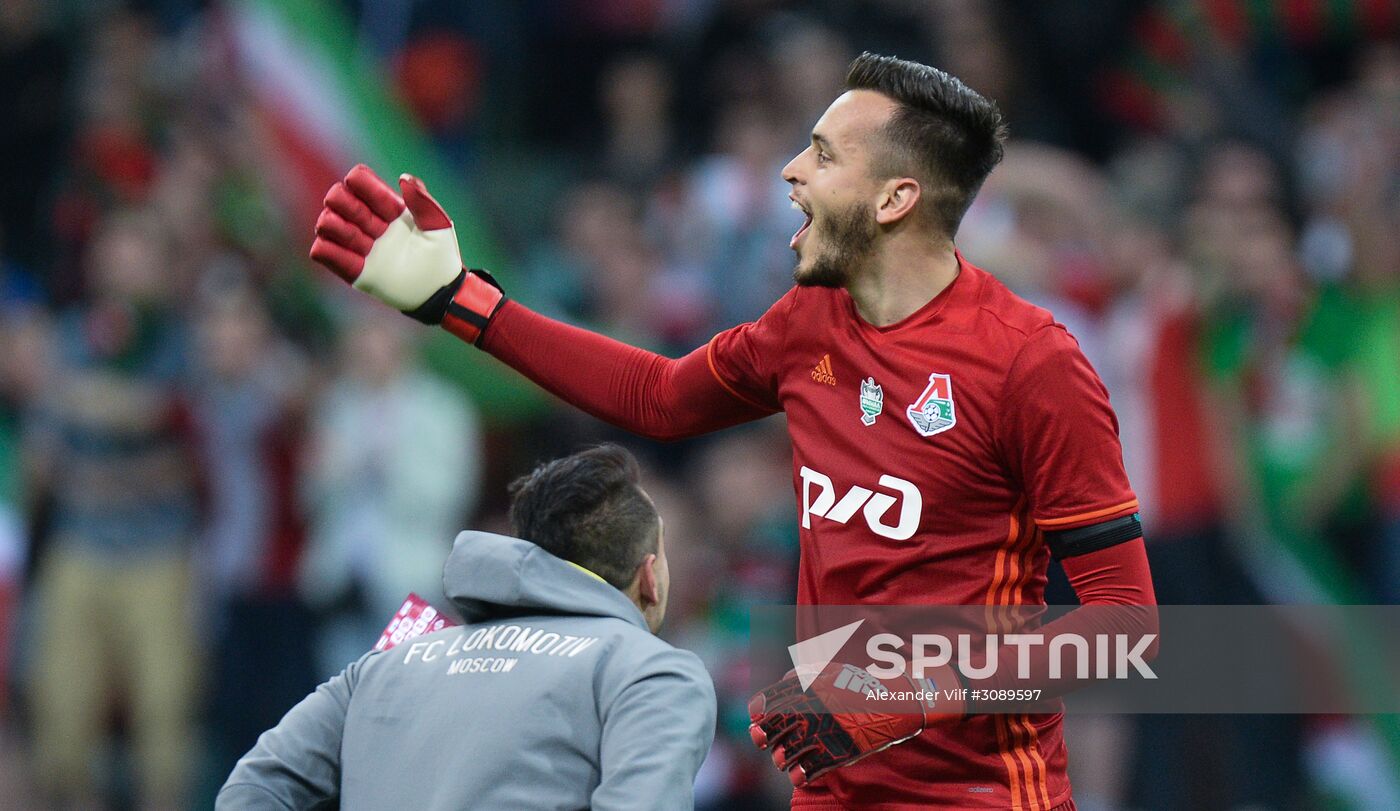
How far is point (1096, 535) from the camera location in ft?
9.55

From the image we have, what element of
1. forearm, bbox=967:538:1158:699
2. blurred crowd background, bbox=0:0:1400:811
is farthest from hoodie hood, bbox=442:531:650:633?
blurred crowd background, bbox=0:0:1400:811

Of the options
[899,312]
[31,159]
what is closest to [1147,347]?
[899,312]

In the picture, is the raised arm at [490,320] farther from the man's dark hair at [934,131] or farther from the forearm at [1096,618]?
the forearm at [1096,618]

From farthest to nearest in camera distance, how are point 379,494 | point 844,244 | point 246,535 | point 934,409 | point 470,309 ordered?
point 246,535 → point 379,494 → point 470,309 → point 844,244 → point 934,409

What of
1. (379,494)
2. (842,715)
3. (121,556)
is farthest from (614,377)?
(121,556)

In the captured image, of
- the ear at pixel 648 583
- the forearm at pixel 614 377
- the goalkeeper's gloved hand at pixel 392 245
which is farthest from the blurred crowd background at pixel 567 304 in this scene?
the goalkeeper's gloved hand at pixel 392 245

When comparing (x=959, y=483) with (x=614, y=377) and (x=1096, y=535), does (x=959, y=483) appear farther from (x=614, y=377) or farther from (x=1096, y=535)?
(x=614, y=377)

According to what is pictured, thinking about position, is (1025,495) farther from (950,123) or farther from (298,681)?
(298,681)

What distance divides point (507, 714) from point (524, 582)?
0.78ft

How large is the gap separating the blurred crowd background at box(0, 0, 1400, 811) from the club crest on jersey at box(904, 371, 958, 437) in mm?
2783

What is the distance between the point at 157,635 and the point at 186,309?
4.91 feet

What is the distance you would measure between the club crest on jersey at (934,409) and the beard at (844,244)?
254 millimetres

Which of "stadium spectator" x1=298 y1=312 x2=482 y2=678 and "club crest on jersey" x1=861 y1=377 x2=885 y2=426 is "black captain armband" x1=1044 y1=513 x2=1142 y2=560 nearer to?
"club crest on jersey" x1=861 y1=377 x2=885 y2=426

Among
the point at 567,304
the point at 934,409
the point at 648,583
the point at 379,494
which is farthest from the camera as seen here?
the point at 567,304
